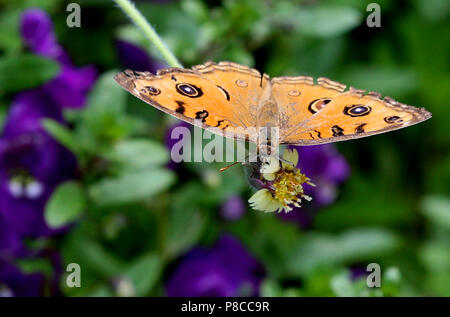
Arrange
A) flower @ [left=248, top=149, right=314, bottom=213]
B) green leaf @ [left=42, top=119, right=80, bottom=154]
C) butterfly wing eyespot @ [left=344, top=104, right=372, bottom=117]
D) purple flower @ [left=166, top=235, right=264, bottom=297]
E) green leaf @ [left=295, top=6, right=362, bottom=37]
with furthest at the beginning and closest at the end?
1. green leaf @ [left=295, top=6, right=362, bottom=37]
2. purple flower @ [left=166, top=235, right=264, bottom=297]
3. green leaf @ [left=42, top=119, right=80, bottom=154]
4. butterfly wing eyespot @ [left=344, top=104, right=372, bottom=117]
5. flower @ [left=248, top=149, right=314, bottom=213]

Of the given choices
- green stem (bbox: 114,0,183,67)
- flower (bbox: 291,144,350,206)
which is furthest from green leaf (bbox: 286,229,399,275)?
green stem (bbox: 114,0,183,67)

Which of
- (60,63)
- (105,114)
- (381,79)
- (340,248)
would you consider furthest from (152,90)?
(381,79)

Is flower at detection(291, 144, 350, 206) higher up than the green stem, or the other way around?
flower at detection(291, 144, 350, 206)

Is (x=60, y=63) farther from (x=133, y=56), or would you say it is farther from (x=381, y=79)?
(x=381, y=79)

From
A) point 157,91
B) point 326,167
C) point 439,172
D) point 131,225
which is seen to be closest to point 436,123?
point 439,172

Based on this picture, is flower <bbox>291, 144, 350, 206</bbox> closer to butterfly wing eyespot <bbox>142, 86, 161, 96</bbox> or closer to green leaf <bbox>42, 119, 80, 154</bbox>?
green leaf <bbox>42, 119, 80, 154</bbox>

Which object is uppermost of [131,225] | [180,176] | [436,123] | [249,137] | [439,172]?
[436,123]

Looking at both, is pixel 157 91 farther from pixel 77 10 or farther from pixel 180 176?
pixel 180 176
